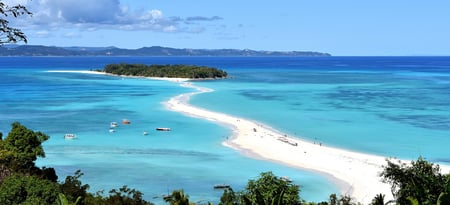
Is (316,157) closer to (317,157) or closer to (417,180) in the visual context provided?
(317,157)

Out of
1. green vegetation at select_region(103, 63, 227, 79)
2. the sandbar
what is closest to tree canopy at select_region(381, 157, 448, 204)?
the sandbar

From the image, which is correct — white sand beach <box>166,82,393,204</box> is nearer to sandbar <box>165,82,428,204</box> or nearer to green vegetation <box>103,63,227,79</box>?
sandbar <box>165,82,428,204</box>

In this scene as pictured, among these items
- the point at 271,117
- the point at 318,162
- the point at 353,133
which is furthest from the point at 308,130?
the point at 318,162

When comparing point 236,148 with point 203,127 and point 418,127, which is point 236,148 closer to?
point 203,127

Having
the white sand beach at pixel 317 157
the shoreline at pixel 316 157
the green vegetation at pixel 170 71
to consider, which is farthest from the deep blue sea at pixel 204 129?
the green vegetation at pixel 170 71

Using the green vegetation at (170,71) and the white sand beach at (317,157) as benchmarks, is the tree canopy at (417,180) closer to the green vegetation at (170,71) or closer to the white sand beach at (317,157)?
the white sand beach at (317,157)
